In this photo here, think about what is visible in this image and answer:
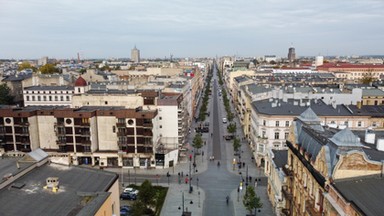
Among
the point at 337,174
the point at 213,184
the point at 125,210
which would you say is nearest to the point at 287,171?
the point at 337,174

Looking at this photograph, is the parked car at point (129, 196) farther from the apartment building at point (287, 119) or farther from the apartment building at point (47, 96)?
the apartment building at point (47, 96)

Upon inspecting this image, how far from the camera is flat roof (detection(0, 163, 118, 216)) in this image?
2898 cm

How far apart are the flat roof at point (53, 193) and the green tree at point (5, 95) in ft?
348

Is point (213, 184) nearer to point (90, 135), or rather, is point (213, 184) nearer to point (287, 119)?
point (287, 119)

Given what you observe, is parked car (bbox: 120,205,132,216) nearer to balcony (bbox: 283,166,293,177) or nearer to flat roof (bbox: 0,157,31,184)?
flat roof (bbox: 0,157,31,184)

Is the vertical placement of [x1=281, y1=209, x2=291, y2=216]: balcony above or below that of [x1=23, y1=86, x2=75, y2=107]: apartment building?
Answer: below

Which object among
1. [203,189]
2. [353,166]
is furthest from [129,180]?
[353,166]

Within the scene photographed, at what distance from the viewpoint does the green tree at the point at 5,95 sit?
13112 cm

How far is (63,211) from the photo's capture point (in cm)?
2898

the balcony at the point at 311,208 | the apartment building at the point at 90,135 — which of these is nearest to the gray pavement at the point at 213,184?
the apartment building at the point at 90,135

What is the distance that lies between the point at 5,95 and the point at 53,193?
117m

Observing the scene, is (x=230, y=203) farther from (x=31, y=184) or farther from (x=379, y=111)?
(x=379, y=111)

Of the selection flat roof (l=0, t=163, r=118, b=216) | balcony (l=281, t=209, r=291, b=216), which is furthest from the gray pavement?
flat roof (l=0, t=163, r=118, b=216)

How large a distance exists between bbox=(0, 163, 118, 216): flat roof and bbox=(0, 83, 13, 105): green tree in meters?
106
